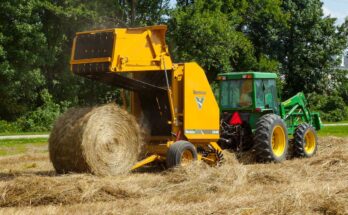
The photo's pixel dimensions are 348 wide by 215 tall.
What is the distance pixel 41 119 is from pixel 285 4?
2024cm

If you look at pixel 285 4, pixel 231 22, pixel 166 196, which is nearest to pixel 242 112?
pixel 166 196

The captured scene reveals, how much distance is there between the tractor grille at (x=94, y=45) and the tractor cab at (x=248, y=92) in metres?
4.63

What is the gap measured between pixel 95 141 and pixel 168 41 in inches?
903

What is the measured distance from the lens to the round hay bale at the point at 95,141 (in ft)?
34.6

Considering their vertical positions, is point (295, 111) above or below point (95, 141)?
above

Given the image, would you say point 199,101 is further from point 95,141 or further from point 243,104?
point 95,141

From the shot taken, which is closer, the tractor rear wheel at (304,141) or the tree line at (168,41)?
the tractor rear wheel at (304,141)

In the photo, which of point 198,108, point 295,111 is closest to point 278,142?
point 295,111

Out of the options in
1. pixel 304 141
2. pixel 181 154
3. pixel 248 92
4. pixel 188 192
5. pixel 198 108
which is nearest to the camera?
pixel 188 192

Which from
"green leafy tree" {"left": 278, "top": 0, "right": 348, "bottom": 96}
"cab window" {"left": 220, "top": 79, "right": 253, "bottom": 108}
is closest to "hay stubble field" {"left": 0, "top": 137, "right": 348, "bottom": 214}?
"cab window" {"left": 220, "top": 79, "right": 253, "bottom": 108}

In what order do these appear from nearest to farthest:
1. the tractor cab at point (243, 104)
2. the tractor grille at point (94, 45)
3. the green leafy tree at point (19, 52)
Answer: the tractor grille at point (94, 45) → the tractor cab at point (243, 104) → the green leafy tree at point (19, 52)

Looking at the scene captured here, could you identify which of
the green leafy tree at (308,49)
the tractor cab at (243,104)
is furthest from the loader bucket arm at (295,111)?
the green leafy tree at (308,49)

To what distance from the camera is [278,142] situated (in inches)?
572

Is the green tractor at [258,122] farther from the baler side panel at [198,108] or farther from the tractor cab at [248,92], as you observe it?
the baler side panel at [198,108]
